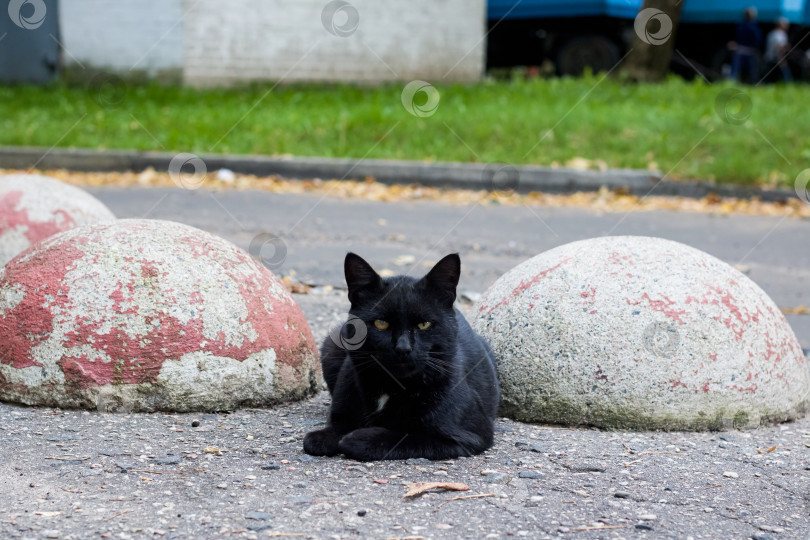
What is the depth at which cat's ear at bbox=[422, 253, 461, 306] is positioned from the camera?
3.66 meters

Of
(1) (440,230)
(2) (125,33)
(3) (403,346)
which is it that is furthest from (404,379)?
(2) (125,33)

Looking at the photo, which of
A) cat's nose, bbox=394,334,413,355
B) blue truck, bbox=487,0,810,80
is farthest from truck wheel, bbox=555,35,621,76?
cat's nose, bbox=394,334,413,355

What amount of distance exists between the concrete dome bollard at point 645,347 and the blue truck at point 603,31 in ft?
48.6

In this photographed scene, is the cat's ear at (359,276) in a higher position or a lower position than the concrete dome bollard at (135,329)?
higher

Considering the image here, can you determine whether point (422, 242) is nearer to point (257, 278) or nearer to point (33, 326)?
point (257, 278)

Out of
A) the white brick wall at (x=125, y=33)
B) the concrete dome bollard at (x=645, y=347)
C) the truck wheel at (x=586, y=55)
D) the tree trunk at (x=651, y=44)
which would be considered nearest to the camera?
the concrete dome bollard at (x=645, y=347)

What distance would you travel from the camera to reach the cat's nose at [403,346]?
138 inches

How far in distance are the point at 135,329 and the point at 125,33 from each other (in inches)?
561

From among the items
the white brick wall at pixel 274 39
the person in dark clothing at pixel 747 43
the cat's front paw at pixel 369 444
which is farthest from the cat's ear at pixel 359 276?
the person in dark clothing at pixel 747 43

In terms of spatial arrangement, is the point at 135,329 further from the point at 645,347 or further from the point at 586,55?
the point at 586,55

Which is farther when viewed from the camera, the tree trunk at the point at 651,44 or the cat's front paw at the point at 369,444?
the tree trunk at the point at 651,44

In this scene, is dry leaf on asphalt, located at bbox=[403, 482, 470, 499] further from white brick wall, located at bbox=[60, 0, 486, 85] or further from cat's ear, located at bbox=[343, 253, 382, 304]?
white brick wall, located at bbox=[60, 0, 486, 85]

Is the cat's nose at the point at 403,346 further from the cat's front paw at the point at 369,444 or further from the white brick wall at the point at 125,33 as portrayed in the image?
the white brick wall at the point at 125,33

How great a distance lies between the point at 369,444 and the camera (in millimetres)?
3631
